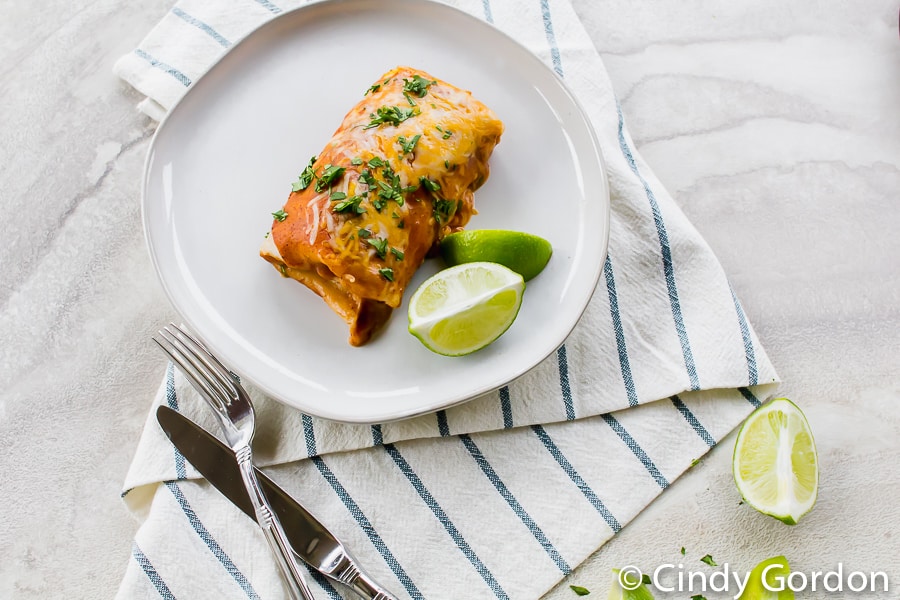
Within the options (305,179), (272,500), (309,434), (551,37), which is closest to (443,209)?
(305,179)

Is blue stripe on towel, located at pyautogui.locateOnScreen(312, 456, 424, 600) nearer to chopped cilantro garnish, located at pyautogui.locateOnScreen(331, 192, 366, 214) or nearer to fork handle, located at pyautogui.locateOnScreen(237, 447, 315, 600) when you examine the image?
fork handle, located at pyautogui.locateOnScreen(237, 447, 315, 600)

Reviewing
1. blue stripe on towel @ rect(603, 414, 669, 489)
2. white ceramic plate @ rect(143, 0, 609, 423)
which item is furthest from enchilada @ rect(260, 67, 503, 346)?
blue stripe on towel @ rect(603, 414, 669, 489)

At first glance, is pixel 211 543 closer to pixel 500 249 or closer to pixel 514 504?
pixel 514 504

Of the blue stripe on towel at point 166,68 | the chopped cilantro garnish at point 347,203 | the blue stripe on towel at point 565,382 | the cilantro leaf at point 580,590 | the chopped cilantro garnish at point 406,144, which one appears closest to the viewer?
the chopped cilantro garnish at point 347,203

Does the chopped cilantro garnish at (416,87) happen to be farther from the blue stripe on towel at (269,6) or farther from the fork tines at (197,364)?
the fork tines at (197,364)

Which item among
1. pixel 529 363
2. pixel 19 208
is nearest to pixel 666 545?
pixel 529 363

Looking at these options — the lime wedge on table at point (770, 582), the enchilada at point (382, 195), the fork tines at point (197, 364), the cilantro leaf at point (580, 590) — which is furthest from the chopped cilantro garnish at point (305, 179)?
the lime wedge on table at point (770, 582)
